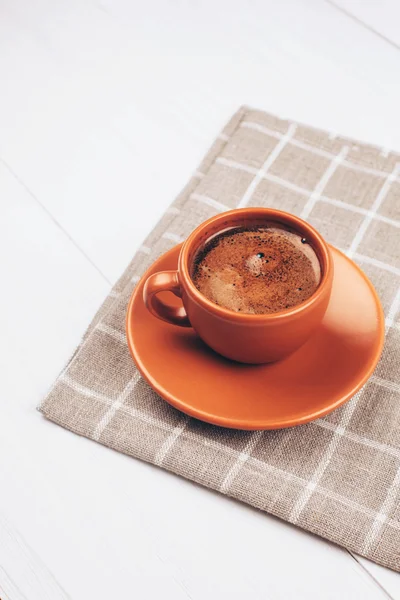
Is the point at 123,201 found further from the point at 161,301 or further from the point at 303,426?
the point at 303,426

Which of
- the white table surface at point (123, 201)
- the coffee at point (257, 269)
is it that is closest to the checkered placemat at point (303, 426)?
the white table surface at point (123, 201)

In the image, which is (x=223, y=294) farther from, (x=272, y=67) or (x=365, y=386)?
(x=272, y=67)

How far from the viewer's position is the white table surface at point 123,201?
0.56m

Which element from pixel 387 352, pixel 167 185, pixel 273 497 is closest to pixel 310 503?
pixel 273 497

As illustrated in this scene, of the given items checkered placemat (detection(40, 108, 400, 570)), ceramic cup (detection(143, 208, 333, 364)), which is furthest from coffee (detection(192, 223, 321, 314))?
checkered placemat (detection(40, 108, 400, 570))

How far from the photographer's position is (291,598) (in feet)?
1.77

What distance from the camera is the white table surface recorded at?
559 millimetres

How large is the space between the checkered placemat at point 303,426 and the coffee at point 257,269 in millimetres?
122

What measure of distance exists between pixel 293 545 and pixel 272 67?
749 mm

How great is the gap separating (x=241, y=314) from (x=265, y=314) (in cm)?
2

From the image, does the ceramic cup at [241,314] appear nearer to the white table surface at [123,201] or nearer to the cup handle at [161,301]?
the cup handle at [161,301]

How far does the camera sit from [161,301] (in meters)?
0.62

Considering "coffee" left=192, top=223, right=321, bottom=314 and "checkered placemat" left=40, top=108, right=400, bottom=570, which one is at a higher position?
"coffee" left=192, top=223, right=321, bottom=314

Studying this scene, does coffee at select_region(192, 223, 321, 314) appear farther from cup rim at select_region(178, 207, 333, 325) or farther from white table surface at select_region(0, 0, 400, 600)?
white table surface at select_region(0, 0, 400, 600)
